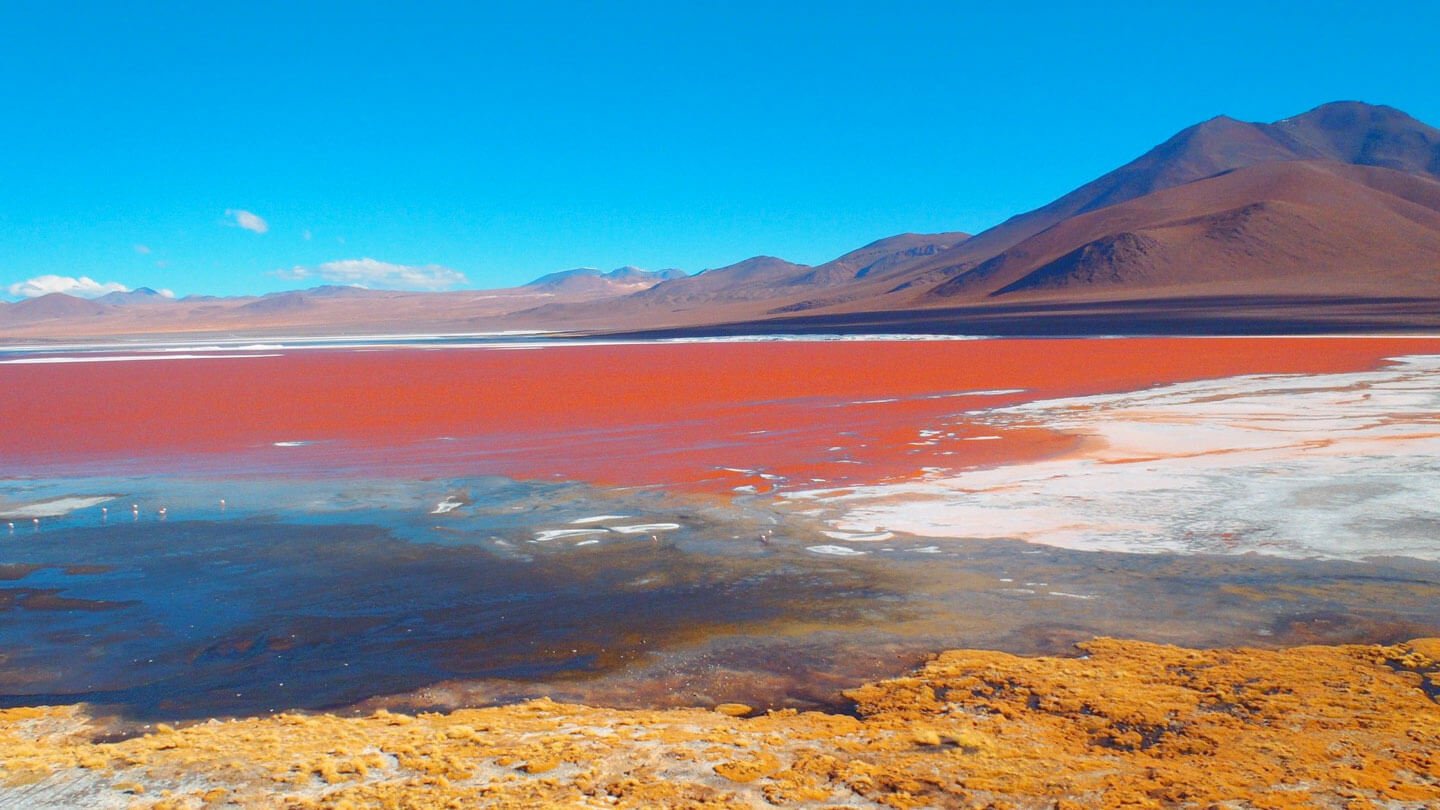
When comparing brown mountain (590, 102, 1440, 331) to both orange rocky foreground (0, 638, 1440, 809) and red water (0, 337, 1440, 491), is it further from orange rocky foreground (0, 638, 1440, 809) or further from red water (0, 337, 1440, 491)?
orange rocky foreground (0, 638, 1440, 809)

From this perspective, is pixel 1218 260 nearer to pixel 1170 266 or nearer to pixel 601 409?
pixel 1170 266

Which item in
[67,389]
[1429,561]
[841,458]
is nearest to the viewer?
[1429,561]

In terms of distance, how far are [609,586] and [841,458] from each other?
5.58 m

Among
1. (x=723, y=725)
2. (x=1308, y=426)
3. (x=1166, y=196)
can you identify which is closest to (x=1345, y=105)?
(x=1166, y=196)

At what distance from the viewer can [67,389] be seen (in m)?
26.1

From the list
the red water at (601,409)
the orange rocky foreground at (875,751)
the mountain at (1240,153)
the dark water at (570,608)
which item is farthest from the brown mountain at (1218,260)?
the orange rocky foreground at (875,751)

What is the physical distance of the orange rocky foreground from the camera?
388cm

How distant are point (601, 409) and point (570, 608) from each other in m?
12.3

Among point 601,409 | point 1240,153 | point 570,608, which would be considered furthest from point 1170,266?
point 1240,153

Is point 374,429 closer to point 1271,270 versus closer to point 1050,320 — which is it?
point 1050,320

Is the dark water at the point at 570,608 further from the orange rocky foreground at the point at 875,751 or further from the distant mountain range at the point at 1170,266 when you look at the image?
the distant mountain range at the point at 1170,266

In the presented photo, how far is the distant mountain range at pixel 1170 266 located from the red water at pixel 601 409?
74.0ft

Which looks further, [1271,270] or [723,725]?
[1271,270]

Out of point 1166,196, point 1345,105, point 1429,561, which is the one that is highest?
point 1345,105
